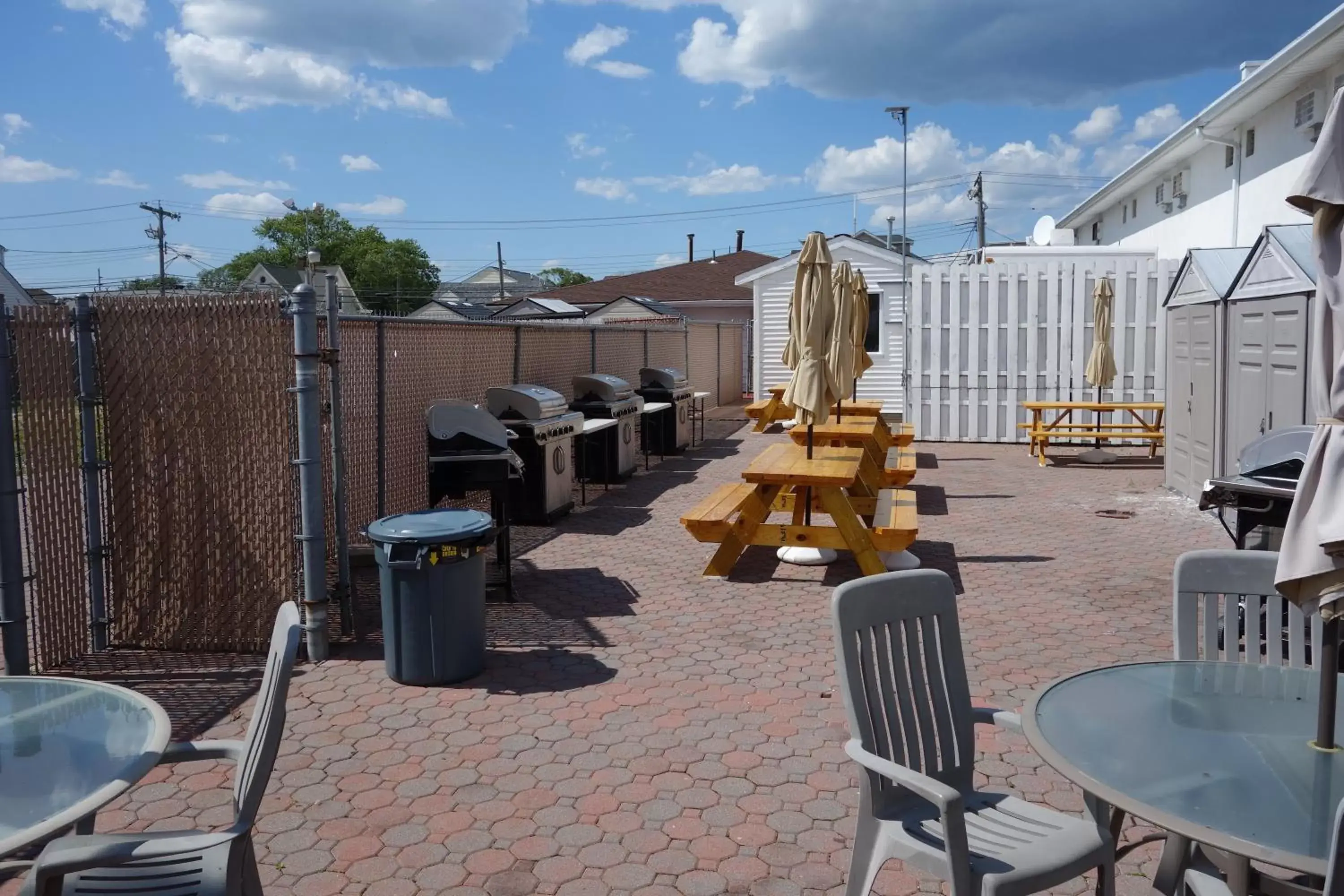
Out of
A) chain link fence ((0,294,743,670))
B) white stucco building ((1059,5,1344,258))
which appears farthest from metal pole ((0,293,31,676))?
white stucco building ((1059,5,1344,258))

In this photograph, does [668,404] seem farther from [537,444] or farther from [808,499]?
[808,499]

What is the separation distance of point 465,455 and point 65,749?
5.40 m

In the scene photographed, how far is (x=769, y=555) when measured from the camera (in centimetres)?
895

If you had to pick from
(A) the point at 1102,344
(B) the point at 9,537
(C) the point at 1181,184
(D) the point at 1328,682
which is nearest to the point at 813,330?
(B) the point at 9,537

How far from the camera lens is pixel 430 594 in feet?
18.2

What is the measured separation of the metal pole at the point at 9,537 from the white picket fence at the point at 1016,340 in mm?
13751

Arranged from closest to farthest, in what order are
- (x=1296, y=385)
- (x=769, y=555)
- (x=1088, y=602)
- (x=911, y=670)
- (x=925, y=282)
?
(x=911, y=670)
(x=1088, y=602)
(x=1296, y=385)
(x=769, y=555)
(x=925, y=282)

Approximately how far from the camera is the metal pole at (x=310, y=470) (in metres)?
5.84

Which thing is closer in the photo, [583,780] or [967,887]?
[967,887]

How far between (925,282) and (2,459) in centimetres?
1394

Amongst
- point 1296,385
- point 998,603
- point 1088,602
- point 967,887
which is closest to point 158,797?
point 967,887

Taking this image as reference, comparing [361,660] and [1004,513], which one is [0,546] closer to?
[361,660]

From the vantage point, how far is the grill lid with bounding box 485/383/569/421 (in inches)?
387

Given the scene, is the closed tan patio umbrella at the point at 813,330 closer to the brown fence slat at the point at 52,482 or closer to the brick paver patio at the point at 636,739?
the brick paver patio at the point at 636,739
